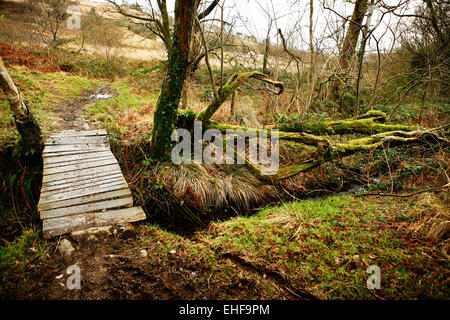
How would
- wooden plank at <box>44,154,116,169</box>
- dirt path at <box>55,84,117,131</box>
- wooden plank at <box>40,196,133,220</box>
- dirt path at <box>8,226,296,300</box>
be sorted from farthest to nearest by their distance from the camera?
1. dirt path at <box>55,84,117,131</box>
2. wooden plank at <box>44,154,116,169</box>
3. wooden plank at <box>40,196,133,220</box>
4. dirt path at <box>8,226,296,300</box>

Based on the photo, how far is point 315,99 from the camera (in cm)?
692

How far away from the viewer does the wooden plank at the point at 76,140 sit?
4371 millimetres

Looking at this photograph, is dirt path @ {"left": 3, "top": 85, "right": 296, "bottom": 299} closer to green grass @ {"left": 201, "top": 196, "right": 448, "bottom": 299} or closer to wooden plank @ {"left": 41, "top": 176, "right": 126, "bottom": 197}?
green grass @ {"left": 201, "top": 196, "right": 448, "bottom": 299}

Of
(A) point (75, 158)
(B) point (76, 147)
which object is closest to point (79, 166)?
(A) point (75, 158)

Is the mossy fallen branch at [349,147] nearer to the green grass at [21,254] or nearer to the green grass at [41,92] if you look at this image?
the green grass at [21,254]

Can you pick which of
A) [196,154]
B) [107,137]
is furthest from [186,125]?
[107,137]

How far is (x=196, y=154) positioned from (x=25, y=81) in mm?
6507

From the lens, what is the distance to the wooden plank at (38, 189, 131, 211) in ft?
9.81

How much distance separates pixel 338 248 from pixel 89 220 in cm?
343

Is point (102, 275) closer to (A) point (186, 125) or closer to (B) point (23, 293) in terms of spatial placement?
(B) point (23, 293)

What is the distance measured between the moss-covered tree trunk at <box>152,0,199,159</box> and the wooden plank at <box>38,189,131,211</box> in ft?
3.78

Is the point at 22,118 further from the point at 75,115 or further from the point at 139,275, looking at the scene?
the point at 139,275

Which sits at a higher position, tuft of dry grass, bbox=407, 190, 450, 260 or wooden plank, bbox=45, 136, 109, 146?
wooden plank, bbox=45, 136, 109, 146

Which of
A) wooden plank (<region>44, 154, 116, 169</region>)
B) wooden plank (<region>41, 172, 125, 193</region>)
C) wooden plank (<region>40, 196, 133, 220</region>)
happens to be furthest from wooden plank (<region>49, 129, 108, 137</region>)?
wooden plank (<region>40, 196, 133, 220</region>)
